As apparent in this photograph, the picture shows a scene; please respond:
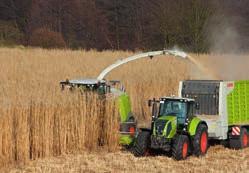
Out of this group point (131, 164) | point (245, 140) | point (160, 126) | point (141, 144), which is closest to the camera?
point (131, 164)

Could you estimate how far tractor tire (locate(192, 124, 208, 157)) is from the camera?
34.5 feet

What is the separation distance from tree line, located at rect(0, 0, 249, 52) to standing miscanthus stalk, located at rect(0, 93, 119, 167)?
2309 cm

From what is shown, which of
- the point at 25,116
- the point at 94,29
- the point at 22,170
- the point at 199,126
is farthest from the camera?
the point at 94,29

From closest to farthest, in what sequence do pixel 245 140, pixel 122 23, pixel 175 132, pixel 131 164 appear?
pixel 131 164 < pixel 175 132 < pixel 245 140 < pixel 122 23

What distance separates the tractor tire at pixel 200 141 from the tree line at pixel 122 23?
24.1 metres

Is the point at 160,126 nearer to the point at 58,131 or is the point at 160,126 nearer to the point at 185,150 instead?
the point at 185,150

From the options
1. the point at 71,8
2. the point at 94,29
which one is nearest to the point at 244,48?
the point at 94,29

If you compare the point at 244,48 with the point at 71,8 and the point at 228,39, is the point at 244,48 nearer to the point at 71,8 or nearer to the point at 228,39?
the point at 228,39

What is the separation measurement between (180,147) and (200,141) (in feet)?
2.39

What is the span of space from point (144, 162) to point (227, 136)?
A: 2840mm

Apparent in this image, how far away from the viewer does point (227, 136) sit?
11.9 metres

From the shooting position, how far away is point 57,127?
1043 cm

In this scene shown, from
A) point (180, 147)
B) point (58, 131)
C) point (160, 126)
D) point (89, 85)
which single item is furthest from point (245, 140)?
point (58, 131)

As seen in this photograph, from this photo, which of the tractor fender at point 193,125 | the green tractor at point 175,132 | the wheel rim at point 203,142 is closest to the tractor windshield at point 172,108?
the green tractor at point 175,132
